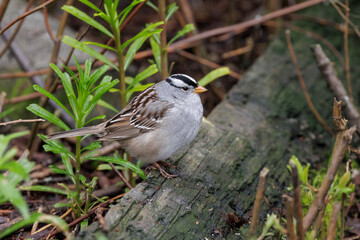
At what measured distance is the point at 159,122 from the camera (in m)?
3.30

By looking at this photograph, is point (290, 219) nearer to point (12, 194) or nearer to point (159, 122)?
point (12, 194)

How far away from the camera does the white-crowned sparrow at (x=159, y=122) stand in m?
3.21

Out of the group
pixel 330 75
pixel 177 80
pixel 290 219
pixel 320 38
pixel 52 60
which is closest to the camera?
pixel 290 219

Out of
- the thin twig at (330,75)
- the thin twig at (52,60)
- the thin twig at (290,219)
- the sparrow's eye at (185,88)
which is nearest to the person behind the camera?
the thin twig at (290,219)

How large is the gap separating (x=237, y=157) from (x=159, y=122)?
26.3 inches

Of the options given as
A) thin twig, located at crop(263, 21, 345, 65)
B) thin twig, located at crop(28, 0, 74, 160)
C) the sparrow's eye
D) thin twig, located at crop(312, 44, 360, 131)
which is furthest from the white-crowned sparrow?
thin twig, located at crop(263, 21, 345, 65)

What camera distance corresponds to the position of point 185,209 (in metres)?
2.77

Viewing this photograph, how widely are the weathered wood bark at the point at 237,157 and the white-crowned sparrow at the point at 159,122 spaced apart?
0.73 feet

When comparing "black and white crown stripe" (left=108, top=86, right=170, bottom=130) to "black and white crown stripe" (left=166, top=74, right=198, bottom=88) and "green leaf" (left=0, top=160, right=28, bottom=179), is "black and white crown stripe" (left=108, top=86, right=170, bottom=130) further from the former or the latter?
"green leaf" (left=0, top=160, right=28, bottom=179)

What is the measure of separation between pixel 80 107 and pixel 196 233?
3.47ft

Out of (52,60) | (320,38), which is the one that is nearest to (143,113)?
(52,60)

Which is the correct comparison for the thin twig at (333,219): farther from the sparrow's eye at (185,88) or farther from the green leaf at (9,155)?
the sparrow's eye at (185,88)

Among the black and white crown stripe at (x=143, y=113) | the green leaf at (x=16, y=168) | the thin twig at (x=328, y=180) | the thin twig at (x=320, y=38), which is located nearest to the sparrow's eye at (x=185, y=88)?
the black and white crown stripe at (x=143, y=113)

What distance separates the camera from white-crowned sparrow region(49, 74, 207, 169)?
126 inches
